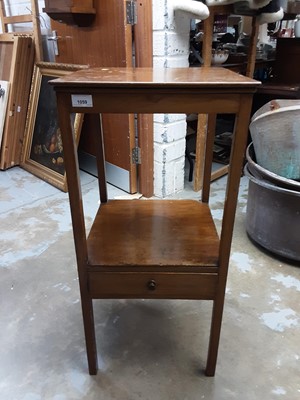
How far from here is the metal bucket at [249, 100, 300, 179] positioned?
139cm

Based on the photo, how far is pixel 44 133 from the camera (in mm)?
2586

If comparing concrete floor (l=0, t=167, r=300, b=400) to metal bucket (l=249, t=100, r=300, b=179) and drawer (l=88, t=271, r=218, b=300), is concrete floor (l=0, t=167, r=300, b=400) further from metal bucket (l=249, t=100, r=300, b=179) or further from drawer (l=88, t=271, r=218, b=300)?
metal bucket (l=249, t=100, r=300, b=179)

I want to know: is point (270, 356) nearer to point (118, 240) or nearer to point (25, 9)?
point (118, 240)

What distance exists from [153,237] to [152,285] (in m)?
0.17

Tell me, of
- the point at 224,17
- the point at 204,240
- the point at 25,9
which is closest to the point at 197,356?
the point at 204,240

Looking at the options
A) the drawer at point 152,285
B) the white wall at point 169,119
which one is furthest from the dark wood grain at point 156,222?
the white wall at point 169,119

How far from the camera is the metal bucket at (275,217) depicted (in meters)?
1.48

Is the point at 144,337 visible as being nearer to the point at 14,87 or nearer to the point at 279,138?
the point at 279,138

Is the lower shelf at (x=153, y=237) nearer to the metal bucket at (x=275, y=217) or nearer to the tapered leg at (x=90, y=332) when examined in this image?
the tapered leg at (x=90, y=332)

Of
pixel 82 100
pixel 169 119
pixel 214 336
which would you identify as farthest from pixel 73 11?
pixel 214 336

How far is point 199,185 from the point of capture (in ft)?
7.65

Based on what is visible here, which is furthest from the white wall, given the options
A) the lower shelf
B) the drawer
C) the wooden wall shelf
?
the drawer

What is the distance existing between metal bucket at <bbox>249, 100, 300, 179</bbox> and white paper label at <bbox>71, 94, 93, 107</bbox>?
949 millimetres

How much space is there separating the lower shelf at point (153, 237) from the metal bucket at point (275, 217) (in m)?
0.43
